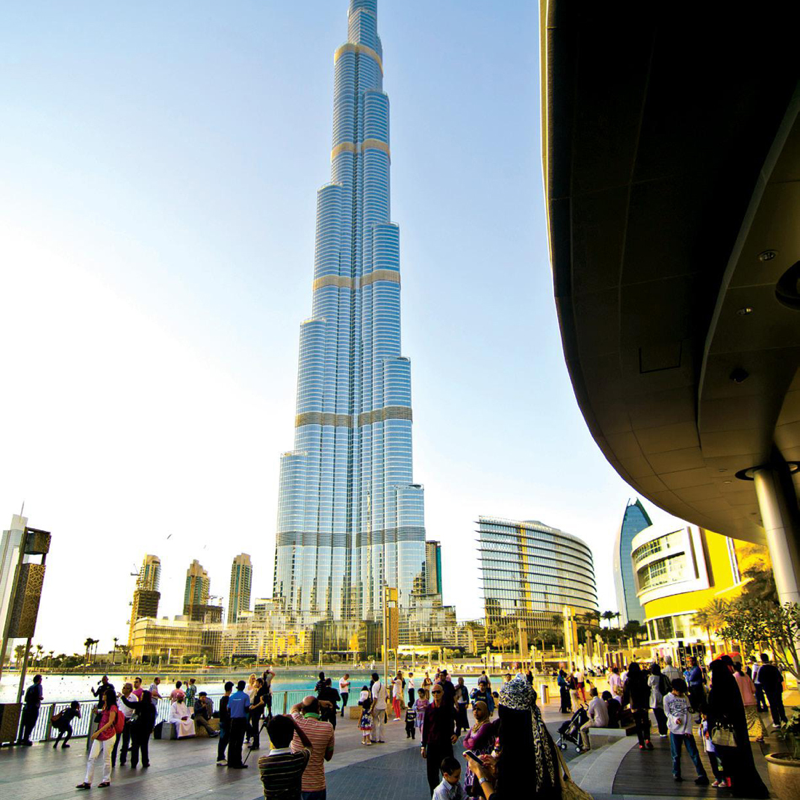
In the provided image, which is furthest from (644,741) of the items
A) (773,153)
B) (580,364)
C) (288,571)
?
A: (288,571)

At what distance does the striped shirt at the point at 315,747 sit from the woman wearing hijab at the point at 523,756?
180 centimetres

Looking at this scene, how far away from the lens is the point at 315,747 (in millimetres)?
5215

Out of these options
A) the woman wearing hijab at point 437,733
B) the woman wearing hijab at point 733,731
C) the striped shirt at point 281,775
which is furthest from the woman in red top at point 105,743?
the woman wearing hijab at point 733,731

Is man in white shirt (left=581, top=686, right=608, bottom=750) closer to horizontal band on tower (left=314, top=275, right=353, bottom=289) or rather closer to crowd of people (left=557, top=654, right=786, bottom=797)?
crowd of people (left=557, top=654, right=786, bottom=797)

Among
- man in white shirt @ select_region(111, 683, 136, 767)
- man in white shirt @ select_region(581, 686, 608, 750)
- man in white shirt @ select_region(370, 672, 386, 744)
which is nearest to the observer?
man in white shirt @ select_region(111, 683, 136, 767)

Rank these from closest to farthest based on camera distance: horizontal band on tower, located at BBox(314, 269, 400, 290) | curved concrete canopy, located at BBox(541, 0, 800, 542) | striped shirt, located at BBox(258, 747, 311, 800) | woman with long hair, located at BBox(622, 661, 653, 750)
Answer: striped shirt, located at BBox(258, 747, 311, 800) → curved concrete canopy, located at BBox(541, 0, 800, 542) → woman with long hair, located at BBox(622, 661, 653, 750) → horizontal band on tower, located at BBox(314, 269, 400, 290)

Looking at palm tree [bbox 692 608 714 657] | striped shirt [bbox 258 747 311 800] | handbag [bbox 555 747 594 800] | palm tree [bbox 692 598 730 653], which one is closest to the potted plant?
handbag [bbox 555 747 594 800]

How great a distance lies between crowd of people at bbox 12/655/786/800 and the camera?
3.90 m

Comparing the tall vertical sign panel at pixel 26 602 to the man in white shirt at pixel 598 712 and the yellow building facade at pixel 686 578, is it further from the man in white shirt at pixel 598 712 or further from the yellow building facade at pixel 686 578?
the yellow building facade at pixel 686 578

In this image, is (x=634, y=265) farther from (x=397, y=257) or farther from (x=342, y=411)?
(x=397, y=257)

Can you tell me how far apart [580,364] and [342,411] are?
540 ft

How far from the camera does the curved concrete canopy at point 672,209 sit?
505 centimetres

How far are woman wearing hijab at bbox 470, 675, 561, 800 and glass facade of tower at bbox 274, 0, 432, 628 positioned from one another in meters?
160

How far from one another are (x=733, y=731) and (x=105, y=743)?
30.5ft
